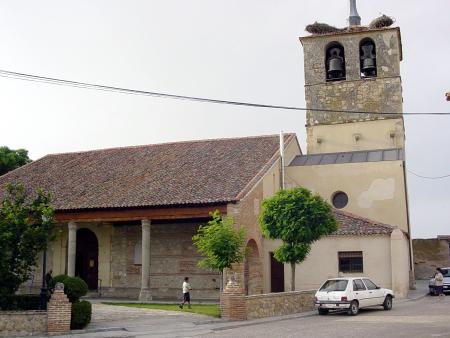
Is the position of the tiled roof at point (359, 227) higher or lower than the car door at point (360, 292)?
higher

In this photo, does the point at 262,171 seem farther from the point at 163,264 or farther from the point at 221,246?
the point at 221,246

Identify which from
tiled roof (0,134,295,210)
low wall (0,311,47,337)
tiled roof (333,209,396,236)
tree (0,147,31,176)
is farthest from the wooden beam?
tree (0,147,31,176)

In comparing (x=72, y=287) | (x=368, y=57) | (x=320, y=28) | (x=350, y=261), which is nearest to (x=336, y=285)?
(x=350, y=261)

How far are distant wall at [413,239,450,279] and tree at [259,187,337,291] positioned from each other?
76.4 ft

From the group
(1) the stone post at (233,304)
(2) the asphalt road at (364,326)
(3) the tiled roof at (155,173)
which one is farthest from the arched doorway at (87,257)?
(2) the asphalt road at (364,326)

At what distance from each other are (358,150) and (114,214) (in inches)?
639

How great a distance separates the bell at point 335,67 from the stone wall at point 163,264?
14109mm

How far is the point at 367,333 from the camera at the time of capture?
14.7 meters

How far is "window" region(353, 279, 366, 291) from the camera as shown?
2117cm

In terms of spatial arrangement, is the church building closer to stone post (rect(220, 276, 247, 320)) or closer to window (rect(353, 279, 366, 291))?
stone post (rect(220, 276, 247, 320))

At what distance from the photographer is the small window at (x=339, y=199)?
33.3 m

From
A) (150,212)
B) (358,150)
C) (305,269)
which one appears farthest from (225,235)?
(358,150)

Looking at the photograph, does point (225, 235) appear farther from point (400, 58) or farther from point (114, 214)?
point (400, 58)

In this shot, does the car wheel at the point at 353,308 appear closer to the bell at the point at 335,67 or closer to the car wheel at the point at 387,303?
the car wheel at the point at 387,303
